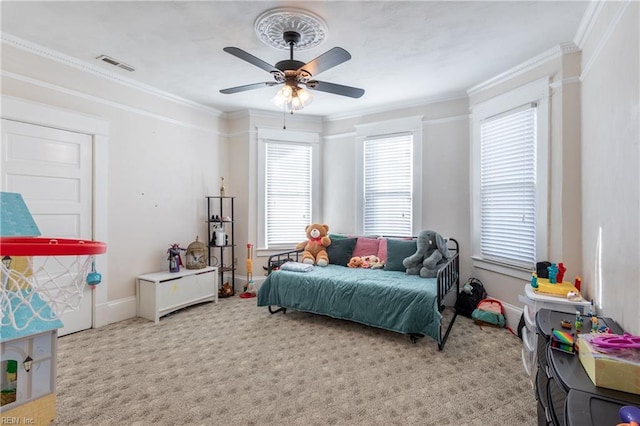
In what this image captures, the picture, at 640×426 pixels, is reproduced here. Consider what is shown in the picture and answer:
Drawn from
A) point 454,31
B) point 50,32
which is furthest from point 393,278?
point 50,32

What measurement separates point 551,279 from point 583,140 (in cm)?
114

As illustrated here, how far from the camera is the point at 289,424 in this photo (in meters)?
1.81

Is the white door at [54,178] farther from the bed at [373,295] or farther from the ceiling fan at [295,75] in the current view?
the bed at [373,295]

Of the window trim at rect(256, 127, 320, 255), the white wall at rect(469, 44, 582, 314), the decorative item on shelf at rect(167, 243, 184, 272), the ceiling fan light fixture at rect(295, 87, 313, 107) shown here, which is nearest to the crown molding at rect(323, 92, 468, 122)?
the window trim at rect(256, 127, 320, 255)

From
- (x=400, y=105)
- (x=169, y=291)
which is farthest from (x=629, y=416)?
(x=400, y=105)

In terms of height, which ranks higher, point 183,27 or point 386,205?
point 183,27

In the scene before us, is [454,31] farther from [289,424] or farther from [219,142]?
[219,142]

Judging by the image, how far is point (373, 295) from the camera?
301 cm

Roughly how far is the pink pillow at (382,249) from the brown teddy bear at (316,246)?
2.17 ft

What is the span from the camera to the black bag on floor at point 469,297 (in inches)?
136

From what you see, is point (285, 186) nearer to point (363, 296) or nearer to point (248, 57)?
point (363, 296)

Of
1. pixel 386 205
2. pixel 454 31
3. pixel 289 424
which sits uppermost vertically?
pixel 454 31

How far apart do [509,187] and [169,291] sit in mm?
3819

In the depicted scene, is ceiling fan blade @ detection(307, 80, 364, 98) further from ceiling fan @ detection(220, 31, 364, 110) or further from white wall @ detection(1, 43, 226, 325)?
white wall @ detection(1, 43, 226, 325)
